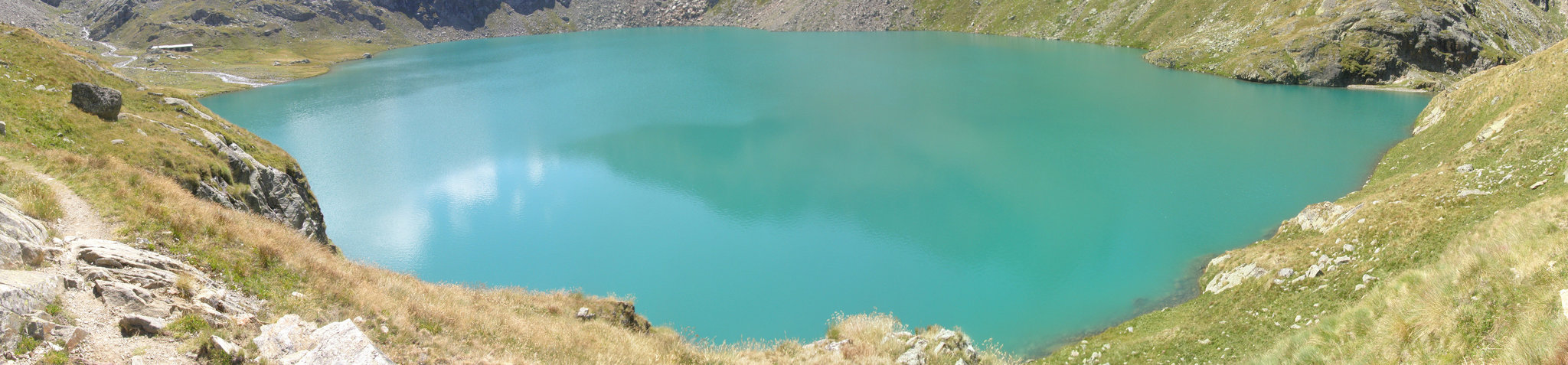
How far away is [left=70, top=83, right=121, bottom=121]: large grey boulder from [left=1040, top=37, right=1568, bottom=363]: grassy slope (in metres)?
28.7

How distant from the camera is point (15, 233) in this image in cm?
999

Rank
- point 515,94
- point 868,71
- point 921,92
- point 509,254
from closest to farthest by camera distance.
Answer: point 509,254 < point 921,92 < point 515,94 < point 868,71

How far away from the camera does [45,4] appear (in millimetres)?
169250

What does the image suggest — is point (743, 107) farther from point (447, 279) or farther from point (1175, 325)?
point (1175, 325)

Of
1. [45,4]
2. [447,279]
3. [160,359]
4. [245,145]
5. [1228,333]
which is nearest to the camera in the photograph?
[160,359]

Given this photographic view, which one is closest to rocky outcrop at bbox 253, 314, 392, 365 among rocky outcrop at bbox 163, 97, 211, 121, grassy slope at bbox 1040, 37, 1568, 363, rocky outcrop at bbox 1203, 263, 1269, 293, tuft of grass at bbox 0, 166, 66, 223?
tuft of grass at bbox 0, 166, 66, 223

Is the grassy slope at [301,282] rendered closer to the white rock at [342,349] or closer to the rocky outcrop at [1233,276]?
the white rock at [342,349]

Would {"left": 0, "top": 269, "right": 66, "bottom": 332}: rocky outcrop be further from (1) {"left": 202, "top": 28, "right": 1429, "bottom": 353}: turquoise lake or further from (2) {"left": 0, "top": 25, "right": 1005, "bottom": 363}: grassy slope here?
(1) {"left": 202, "top": 28, "right": 1429, "bottom": 353}: turquoise lake

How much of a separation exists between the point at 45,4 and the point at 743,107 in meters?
211

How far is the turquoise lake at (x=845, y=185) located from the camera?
2670 cm

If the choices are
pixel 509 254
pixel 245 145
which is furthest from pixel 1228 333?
pixel 245 145

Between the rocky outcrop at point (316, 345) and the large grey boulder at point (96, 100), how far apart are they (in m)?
16.4

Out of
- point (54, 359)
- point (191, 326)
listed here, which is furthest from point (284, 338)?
point (54, 359)

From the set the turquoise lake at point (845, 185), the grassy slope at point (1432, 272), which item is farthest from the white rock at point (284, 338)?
the grassy slope at point (1432, 272)
